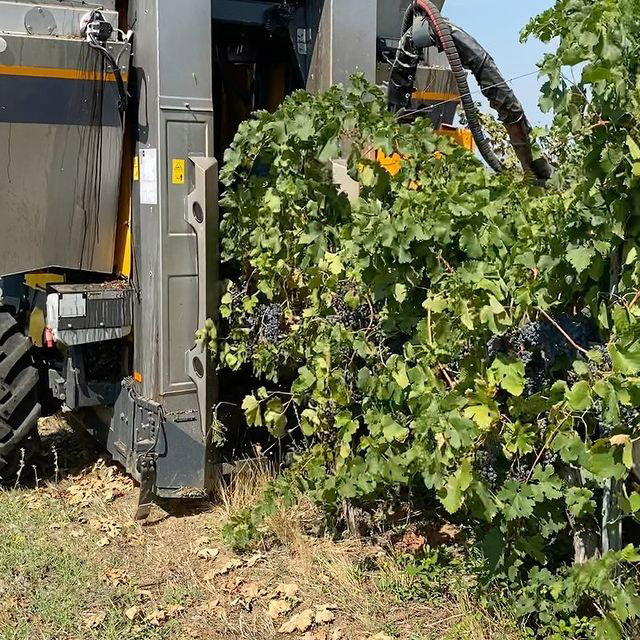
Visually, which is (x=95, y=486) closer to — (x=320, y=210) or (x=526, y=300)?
(x=320, y=210)

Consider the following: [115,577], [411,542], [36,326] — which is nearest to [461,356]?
[411,542]

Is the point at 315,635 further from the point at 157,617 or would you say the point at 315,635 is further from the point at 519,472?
the point at 519,472

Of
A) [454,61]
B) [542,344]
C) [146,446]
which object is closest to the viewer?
[542,344]

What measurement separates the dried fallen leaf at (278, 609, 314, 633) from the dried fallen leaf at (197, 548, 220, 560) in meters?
0.70

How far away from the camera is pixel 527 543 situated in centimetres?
283

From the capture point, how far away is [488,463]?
9.41 ft

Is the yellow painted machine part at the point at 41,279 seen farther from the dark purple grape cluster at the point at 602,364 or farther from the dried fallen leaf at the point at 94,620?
the dark purple grape cluster at the point at 602,364

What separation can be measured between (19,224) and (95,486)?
149 cm

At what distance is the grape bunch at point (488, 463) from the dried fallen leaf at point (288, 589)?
1.05m

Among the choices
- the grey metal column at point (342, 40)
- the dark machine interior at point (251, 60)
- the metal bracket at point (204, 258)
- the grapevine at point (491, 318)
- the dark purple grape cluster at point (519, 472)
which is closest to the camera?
the grapevine at point (491, 318)

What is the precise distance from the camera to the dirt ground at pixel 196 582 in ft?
10.5

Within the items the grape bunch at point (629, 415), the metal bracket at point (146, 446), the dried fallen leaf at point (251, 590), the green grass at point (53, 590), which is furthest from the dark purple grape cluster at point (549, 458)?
the metal bracket at point (146, 446)

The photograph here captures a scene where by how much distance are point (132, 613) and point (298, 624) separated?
63 cm

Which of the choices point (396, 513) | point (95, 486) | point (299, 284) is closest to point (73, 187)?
point (299, 284)
